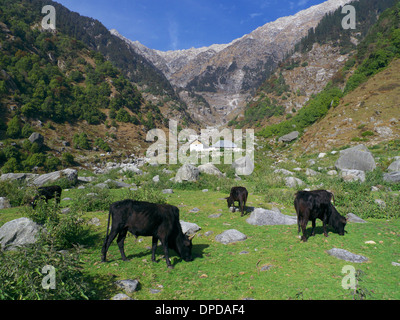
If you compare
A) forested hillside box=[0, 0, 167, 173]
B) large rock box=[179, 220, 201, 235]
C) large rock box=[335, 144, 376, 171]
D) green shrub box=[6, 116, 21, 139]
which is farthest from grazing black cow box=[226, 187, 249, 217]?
green shrub box=[6, 116, 21, 139]

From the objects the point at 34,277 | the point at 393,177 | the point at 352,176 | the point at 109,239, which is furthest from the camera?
the point at 352,176

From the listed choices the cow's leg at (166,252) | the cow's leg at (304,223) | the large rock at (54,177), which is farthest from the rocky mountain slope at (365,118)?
the cow's leg at (166,252)

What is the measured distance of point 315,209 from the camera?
23.6 feet

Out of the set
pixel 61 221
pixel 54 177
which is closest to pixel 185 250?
pixel 61 221

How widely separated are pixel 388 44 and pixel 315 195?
5141 centimetres

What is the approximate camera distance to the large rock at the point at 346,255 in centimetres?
565

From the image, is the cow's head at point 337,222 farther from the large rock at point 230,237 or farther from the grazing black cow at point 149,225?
A: the grazing black cow at point 149,225

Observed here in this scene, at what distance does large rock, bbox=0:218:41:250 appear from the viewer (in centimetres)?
636

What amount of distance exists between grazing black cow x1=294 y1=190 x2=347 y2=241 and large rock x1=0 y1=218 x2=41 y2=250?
803 cm

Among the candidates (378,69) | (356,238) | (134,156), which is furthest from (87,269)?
(378,69)

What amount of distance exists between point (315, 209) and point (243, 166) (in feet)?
51.2

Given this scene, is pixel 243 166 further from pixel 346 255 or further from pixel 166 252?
pixel 166 252

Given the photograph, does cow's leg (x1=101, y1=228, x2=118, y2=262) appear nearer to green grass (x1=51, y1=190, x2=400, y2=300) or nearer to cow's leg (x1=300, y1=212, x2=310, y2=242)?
green grass (x1=51, y1=190, x2=400, y2=300)
